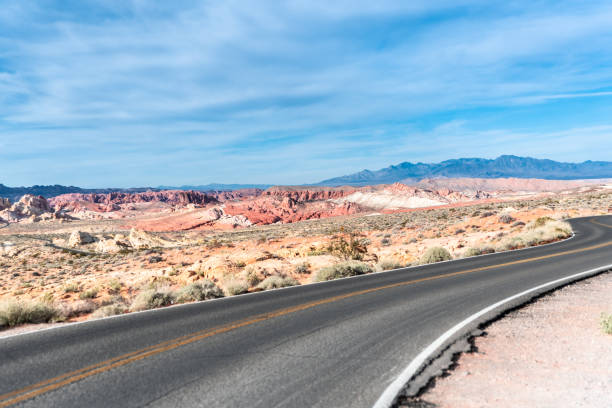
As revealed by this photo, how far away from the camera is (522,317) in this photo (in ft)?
25.3

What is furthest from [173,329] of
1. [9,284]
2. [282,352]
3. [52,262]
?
[52,262]

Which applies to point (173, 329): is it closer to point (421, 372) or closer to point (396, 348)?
point (396, 348)

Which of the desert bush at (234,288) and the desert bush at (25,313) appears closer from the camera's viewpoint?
the desert bush at (25,313)

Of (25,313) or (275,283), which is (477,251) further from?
(25,313)

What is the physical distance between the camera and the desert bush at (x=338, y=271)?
13.9 meters

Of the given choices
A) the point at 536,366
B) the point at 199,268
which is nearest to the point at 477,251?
the point at 199,268

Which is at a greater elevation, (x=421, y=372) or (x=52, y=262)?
(x=421, y=372)

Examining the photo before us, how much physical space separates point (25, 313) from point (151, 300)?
2.66 m

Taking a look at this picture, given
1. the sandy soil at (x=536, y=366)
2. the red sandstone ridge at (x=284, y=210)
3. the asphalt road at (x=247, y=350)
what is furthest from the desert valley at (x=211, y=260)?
the red sandstone ridge at (x=284, y=210)

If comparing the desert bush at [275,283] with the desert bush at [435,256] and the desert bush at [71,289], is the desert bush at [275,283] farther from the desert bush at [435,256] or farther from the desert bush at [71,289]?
the desert bush at [71,289]

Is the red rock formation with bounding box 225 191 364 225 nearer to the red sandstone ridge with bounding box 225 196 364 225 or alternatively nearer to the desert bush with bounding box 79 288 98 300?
the red sandstone ridge with bounding box 225 196 364 225

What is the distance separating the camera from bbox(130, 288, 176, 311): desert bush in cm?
976

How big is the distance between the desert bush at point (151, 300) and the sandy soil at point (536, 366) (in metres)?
7.46

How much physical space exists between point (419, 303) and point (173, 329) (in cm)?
528
